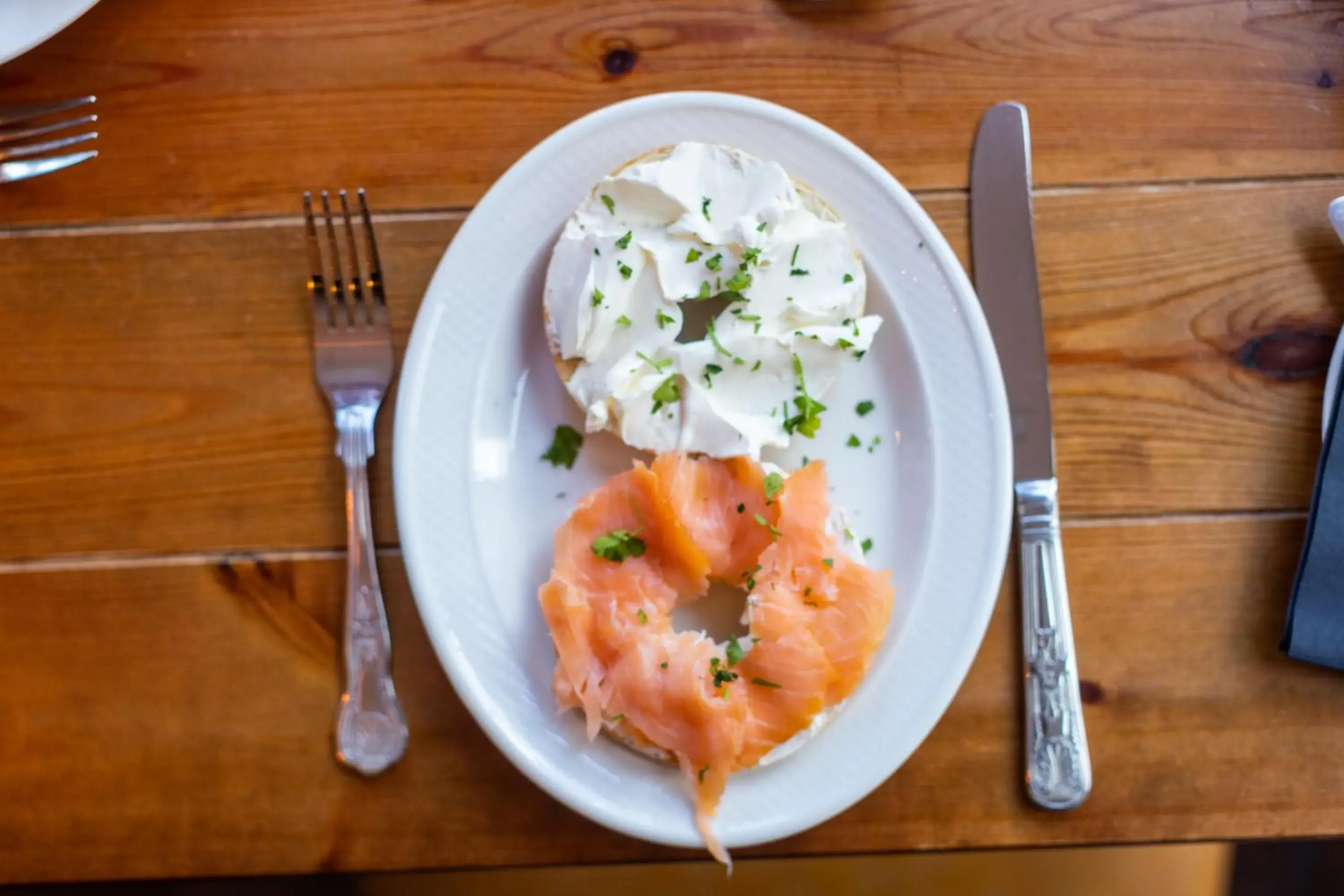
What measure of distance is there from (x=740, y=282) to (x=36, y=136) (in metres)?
1.15

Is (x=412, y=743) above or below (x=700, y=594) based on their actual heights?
below

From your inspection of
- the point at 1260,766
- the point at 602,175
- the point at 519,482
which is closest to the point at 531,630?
the point at 519,482

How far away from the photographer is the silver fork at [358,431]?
1.47 metres

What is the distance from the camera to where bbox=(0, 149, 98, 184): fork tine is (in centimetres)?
156

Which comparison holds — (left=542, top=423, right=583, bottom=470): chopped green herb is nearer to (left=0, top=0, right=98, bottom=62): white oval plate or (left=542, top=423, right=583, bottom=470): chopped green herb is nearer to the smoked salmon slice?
the smoked salmon slice

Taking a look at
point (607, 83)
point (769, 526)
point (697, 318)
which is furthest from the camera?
point (607, 83)

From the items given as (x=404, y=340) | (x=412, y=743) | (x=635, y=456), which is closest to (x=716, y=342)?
(x=635, y=456)

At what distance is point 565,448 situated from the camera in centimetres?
153

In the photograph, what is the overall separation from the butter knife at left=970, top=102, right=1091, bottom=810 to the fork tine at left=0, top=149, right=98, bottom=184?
1431 mm

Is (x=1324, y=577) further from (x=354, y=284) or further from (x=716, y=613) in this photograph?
(x=354, y=284)

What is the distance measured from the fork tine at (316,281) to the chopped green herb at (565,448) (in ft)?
1.28

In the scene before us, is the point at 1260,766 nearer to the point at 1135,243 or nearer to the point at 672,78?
the point at 1135,243

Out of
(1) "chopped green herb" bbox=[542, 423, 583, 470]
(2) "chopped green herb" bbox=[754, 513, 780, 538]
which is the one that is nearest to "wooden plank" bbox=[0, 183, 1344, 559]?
(1) "chopped green herb" bbox=[542, 423, 583, 470]

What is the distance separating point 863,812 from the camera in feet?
4.95
